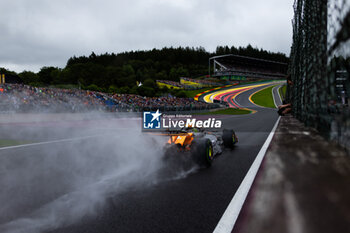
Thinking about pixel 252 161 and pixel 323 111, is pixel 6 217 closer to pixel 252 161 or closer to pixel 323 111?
pixel 323 111

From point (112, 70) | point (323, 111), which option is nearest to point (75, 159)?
point (323, 111)

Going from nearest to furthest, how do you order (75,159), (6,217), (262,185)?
(262,185) → (6,217) → (75,159)

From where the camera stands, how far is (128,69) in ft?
293

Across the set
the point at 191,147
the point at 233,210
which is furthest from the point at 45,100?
the point at 233,210

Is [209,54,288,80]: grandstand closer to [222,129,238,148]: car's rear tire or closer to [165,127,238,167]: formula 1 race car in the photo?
[222,129,238,148]: car's rear tire

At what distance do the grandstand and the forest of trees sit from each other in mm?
10148

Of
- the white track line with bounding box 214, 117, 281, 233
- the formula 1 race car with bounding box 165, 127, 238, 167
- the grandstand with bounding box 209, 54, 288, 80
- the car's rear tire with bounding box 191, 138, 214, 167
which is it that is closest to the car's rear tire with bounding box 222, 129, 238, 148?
the formula 1 race car with bounding box 165, 127, 238, 167

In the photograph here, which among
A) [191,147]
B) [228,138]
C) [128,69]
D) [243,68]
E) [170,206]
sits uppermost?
[243,68]

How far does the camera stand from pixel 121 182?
4020 mm

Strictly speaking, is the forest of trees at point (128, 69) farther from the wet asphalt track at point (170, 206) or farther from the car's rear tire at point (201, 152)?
the wet asphalt track at point (170, 206)

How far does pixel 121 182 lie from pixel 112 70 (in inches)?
3073

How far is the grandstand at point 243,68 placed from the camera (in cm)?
9038

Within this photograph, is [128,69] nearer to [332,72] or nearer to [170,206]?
[170,206]

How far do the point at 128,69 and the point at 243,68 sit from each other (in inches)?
1690
